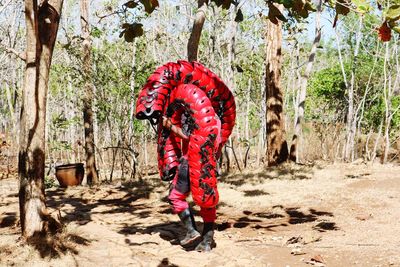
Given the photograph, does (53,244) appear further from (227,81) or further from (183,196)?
(227,81)

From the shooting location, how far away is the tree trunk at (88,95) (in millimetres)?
9812

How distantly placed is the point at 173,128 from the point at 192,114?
315 mm

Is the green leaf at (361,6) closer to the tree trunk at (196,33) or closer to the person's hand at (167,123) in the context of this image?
the person's hand at (167,123)

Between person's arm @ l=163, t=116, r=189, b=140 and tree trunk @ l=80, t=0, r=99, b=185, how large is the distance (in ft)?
19.8

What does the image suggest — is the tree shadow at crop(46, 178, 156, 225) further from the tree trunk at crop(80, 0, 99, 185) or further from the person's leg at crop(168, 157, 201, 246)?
the tree trunk at crop(80, 0, 99, 185)

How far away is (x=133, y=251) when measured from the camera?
13.3ft

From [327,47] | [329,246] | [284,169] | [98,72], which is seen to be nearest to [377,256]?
[329,246]

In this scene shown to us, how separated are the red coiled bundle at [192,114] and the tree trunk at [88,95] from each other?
5832mm

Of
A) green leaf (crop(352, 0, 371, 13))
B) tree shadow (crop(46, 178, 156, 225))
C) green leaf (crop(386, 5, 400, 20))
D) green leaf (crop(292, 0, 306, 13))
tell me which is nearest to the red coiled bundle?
green leaf (crop(292, 0, 306, 13))

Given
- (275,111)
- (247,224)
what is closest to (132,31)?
(247,224)

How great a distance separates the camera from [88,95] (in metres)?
9.92

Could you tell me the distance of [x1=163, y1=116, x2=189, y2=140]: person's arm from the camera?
4141 millimetres

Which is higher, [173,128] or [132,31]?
[132,31]

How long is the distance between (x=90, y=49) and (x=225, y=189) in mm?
4790
